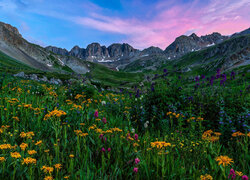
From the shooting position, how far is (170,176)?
234 centimetres

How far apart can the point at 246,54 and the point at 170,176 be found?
164m

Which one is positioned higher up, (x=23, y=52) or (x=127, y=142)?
(x=23, y=52)

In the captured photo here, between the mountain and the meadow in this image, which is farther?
the mountain

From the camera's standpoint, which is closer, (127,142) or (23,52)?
(127,142)

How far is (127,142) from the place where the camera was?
3.37 m

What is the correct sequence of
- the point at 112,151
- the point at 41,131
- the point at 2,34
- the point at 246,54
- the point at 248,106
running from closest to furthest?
the point at 112,151 < the point at 41,131 < the point at 248,106 < the point at 246,54 < the point at 2,34

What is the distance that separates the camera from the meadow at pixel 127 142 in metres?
2.45

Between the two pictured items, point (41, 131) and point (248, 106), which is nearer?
point (41, 131)

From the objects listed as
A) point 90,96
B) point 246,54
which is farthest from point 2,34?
point 246,54

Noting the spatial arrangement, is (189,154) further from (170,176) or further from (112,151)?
(112,151)

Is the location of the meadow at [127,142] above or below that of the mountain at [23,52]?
below

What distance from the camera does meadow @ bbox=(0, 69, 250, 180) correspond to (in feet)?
8.03

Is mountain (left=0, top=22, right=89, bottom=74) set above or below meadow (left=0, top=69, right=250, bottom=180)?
above

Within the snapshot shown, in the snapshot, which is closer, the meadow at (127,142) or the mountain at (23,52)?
the meadow at (127,142)
